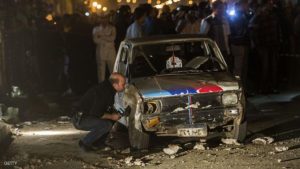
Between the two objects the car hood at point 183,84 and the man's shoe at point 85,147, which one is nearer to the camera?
the car hood at point 183,84

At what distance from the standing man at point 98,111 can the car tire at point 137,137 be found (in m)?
0.29

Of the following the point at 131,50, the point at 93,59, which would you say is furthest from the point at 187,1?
the point at 131,50

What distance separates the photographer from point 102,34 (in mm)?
13891

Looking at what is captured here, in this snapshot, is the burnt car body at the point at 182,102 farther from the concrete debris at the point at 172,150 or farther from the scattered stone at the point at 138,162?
the scattered stone at the point at 138,162

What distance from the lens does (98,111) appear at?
8.81m

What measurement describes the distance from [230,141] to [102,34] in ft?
19.3

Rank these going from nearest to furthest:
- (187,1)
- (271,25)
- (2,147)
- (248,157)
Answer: (248,157) → (2,147) → (271,25) → (187,1)

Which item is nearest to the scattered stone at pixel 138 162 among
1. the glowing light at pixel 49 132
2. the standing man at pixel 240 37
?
the glowing light at pixel 49 132

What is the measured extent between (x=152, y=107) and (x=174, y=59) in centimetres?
133

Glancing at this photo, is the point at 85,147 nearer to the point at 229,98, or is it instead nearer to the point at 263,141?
the point at 229,98

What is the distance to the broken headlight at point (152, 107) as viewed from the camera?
8.44m

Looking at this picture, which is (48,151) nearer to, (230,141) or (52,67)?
(230,141)

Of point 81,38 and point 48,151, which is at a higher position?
point 81,38

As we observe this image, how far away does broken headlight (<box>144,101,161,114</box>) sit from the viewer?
8438mm
